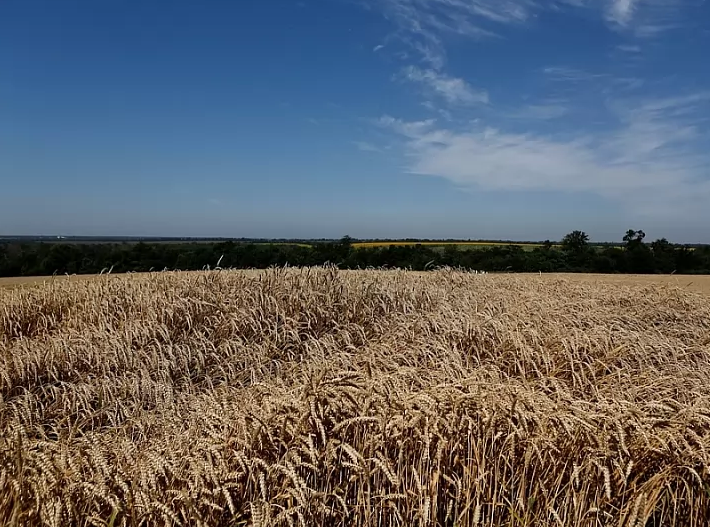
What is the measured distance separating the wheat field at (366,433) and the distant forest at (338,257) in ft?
39.6

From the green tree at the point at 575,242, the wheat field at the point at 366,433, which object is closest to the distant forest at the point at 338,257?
the green tree at the point at 575,242

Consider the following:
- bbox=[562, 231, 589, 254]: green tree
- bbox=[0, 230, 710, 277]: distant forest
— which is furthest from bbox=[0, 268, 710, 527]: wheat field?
bbox=[562, 231, 589, 254]: green tree

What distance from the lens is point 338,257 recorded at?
24.1 m

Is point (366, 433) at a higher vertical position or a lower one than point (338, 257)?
lower

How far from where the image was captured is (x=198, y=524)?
197 cm

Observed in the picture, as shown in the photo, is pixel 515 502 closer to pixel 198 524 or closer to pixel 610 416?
pixel 610 416

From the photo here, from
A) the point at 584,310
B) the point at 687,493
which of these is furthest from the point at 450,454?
the point at 584,310

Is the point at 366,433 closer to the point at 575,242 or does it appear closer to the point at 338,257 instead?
the point at 338,257

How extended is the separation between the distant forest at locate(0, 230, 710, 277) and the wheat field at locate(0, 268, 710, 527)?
1206cm

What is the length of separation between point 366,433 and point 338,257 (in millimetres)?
21458

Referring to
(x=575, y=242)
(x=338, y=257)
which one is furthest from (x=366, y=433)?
(x=575, y=242)

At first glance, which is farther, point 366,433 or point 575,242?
point 575,242

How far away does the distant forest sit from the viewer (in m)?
20.3

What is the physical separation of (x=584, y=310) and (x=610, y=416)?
17.5ft
